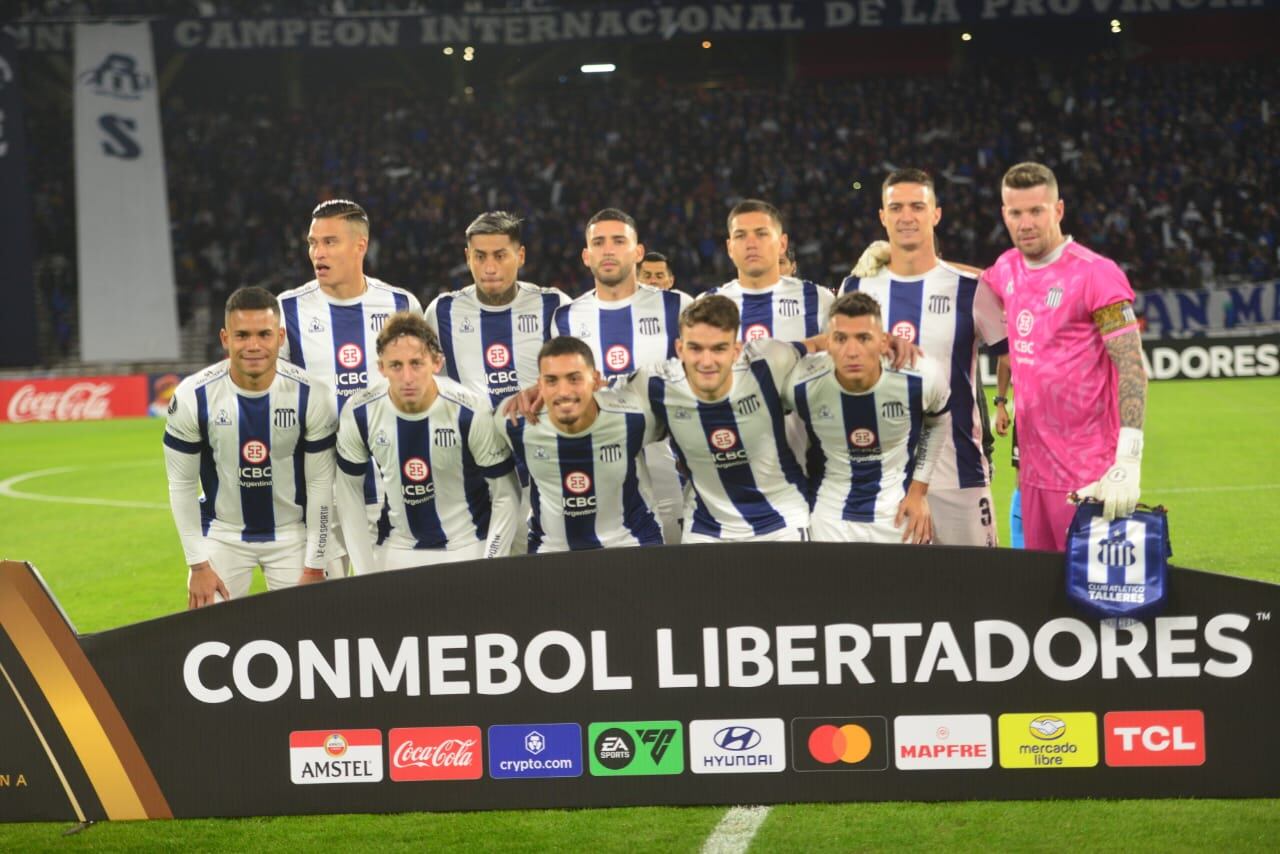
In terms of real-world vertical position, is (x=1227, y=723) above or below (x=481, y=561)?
below

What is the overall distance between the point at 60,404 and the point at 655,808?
58.0ft

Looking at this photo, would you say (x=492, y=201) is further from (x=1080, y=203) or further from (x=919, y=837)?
(x=919, y=837)

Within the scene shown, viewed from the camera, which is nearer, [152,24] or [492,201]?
[152,24]

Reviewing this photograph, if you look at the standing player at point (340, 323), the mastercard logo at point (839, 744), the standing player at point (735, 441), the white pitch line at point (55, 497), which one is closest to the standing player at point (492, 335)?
the standing player at point (340, 323)

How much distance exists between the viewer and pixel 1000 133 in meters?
26.8

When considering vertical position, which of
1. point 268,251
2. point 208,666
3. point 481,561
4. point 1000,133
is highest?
point 1000,133

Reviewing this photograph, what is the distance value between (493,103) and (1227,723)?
26506 mm

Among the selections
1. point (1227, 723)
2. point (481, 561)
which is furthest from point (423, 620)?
point (1227, 723)

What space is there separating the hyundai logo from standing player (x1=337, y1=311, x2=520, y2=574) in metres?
1.53

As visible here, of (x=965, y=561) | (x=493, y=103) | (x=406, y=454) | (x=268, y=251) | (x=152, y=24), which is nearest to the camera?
(x=965, y=561)

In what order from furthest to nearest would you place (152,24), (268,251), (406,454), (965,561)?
(268,251) < (152,24) < (406,454) < (965,561)

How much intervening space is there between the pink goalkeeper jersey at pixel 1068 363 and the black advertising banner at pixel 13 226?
19.7 meters

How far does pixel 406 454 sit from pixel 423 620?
1459 millimetres

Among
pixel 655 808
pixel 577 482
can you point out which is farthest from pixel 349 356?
pixel 655 808
